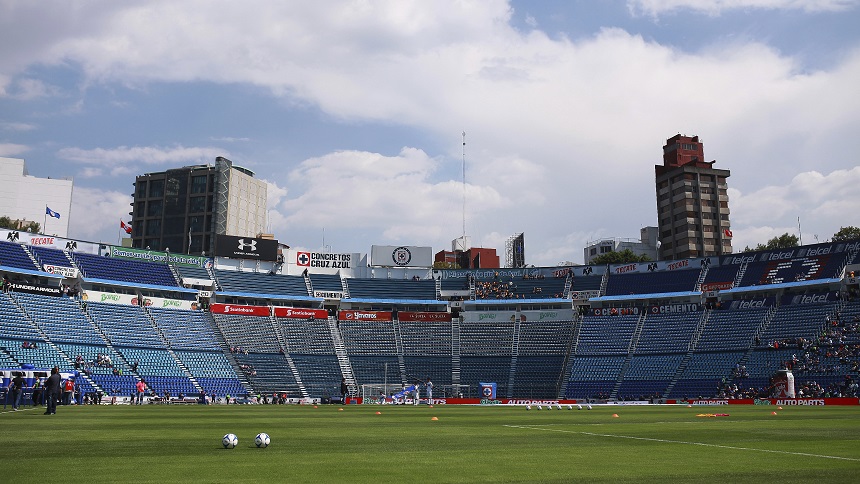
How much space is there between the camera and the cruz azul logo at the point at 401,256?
93688 millimetres

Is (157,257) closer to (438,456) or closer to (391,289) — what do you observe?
(391,289)

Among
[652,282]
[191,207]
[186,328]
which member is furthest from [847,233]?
[191,207]

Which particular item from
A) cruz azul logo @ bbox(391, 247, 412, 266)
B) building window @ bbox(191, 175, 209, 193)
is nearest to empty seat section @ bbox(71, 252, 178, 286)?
cruz azul logo @ bbox(391, 247, 412, 266)

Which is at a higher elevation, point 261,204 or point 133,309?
point 261,204

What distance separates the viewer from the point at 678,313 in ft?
265

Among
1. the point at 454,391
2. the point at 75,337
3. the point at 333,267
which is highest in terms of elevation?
the point at 333,267

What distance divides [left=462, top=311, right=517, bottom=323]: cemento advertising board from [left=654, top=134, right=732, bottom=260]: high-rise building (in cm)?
6072

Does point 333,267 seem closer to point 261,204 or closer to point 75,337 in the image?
point 75,337

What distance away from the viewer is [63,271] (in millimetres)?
72625

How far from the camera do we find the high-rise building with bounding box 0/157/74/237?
119 m

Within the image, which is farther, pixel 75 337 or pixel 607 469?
pixel 75 337

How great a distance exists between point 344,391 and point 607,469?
53.8m

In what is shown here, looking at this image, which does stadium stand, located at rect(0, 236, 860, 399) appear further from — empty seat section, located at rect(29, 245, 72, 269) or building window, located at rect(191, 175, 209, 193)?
building window, located at rect(191, 175, 209, 193)

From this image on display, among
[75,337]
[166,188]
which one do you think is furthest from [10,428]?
[166,188]
